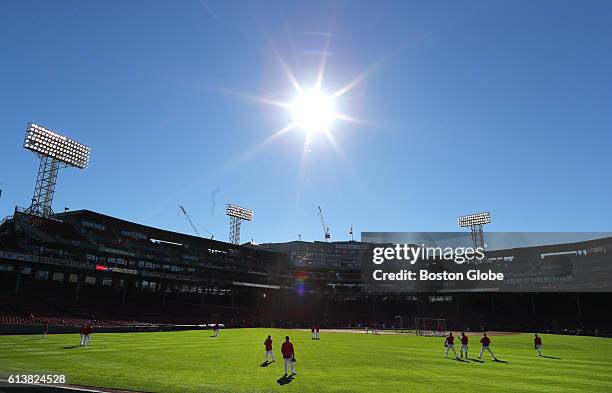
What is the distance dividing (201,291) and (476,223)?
77049mm

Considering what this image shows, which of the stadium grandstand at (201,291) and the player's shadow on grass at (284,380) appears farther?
the stadium grandstand at (201,291)

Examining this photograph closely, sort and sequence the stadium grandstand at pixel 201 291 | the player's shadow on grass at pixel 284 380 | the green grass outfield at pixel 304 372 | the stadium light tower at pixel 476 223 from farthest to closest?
the stadium light tower at pixel 476 223 < the stadium grandstand at pixel 201 291 < the player's shadow on grass at pixel 284 380 < the green grass outfield at pixel 304 372

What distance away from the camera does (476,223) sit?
4466 inches

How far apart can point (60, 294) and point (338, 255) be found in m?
125

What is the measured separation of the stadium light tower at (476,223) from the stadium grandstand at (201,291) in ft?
58.6

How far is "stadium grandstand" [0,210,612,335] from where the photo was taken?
6000cm

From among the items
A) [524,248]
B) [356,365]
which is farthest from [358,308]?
[356,365]

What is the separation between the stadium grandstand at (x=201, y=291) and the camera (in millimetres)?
60000

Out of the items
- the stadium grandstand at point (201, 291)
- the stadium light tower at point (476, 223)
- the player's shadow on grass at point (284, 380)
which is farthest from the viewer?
the stadium light tower at point (476, 223)

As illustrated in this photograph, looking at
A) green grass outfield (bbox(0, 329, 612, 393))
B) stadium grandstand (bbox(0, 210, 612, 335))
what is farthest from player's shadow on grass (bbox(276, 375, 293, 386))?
stadium grandstand (bbox(0, 210, 612, 335))

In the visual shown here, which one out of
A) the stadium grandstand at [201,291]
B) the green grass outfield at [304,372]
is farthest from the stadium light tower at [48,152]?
the green grass outfield at [304,372]

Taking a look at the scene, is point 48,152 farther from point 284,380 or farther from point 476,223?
point 476,223

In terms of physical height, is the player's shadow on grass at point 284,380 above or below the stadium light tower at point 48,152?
below

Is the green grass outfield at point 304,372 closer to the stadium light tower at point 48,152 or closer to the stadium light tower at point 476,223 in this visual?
the stadium light tower at point 48,152
